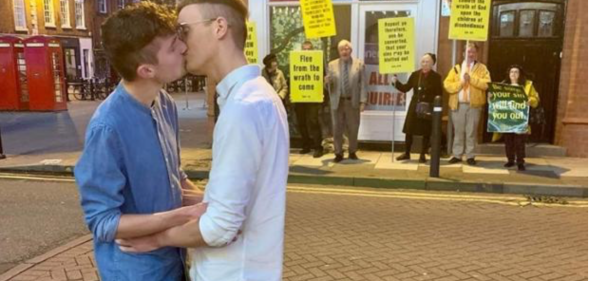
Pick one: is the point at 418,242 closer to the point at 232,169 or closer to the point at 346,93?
the point at 232,169

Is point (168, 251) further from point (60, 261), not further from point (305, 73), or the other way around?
point (305, 73)

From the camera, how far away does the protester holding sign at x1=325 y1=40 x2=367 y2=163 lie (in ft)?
29.9

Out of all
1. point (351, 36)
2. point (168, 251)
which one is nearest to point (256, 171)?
point (168, 251)

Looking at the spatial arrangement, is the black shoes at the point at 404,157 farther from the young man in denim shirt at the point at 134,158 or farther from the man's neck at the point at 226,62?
the man's neck at the point at 226,62

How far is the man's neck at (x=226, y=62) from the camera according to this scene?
1.61 m

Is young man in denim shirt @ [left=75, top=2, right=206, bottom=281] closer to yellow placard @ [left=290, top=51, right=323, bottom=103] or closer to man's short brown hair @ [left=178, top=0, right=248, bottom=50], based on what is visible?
man's short brown hair @ [left=178, top=0, right=248, bottom=50]

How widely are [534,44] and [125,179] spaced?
31.4ft

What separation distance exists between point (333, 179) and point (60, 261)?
14.4ft

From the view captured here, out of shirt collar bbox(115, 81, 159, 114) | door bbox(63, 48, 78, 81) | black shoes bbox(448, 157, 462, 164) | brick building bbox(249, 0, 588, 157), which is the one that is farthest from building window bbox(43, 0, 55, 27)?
shirt collar bbox(115, 81, 159, 114)

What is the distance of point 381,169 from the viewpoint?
336 inches

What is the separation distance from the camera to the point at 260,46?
34.8ft

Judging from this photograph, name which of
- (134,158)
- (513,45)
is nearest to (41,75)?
(513,45)

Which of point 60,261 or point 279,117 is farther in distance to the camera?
point 60,261

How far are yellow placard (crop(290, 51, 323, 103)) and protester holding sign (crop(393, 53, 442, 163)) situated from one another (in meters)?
1.32
